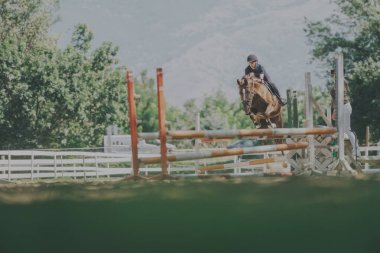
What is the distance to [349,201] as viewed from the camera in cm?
330

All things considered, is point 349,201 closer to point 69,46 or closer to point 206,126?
point 69,46

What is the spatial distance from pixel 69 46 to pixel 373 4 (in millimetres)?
15917

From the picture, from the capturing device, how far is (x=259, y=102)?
13.0 metres

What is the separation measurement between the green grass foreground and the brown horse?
9.31 m

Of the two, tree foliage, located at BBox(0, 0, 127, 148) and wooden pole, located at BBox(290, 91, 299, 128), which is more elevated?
tree foliage, located at BBox(0, 0, 127, 148)

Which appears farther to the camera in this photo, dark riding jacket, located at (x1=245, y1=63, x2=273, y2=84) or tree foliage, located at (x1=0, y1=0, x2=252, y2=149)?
tree foliage, located at (x1=0, y1=0, x2=252, y2=149)

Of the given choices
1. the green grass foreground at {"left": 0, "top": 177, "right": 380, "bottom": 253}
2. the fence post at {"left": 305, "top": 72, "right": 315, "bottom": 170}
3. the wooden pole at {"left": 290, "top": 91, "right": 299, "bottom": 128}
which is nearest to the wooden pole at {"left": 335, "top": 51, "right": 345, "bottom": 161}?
the fence post at {"left": 305, "top": 72, "right": 315, "bottom": 170}

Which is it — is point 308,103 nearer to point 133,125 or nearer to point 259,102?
point 259,102

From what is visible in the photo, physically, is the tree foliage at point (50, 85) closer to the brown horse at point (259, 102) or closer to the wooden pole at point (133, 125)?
the brown horse at point (259, 102)

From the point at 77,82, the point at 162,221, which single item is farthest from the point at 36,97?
the point at 162,221

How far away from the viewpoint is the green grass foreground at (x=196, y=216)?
3225mm

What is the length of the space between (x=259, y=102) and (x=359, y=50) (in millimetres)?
27313

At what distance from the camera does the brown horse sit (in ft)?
41.5

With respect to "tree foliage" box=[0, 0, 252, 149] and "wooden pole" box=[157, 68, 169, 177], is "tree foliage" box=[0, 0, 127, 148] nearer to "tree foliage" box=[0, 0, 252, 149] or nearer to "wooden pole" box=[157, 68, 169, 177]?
"tree foliage" box=[0, 0, 252, 149]
